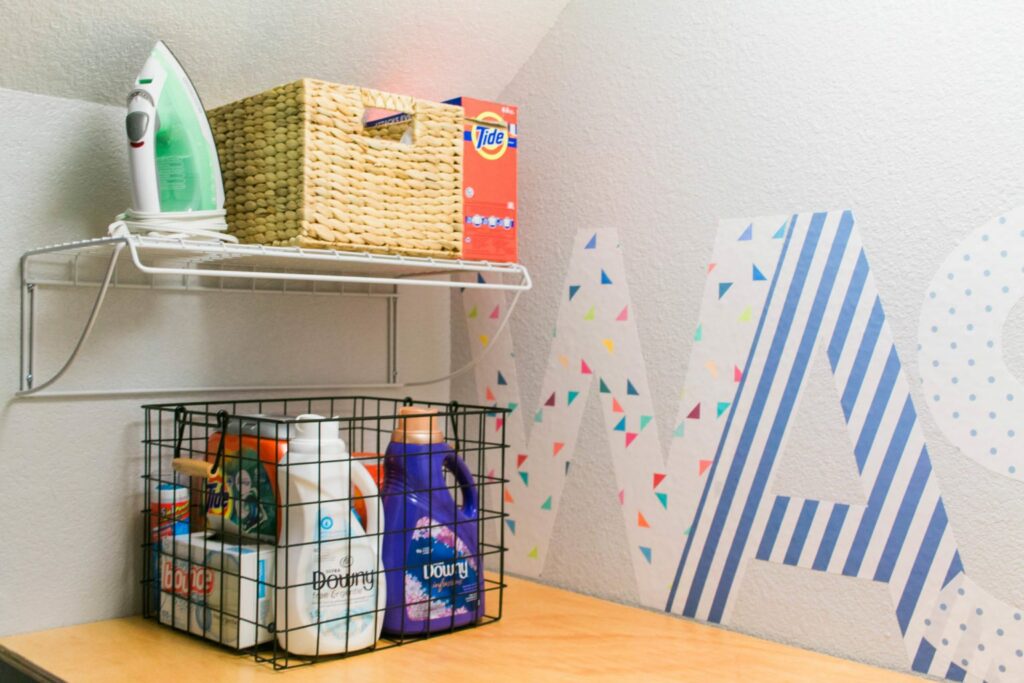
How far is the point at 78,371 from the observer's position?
59.9 inches

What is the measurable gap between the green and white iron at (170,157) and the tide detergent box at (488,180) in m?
0.40

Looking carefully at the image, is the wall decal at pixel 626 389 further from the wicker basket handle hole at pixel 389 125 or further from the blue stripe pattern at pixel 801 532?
the wicker basket handle hole at pixel 389 125

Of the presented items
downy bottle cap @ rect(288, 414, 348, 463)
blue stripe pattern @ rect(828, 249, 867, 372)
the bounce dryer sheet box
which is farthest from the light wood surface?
blue stripe pattern @ rect(828, 249, 867, 372)

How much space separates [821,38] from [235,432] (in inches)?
41.3

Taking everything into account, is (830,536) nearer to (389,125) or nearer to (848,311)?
(848,311)

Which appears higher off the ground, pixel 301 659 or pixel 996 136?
pixel 996 136

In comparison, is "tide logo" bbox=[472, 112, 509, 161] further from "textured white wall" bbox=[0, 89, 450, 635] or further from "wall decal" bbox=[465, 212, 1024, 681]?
"textured white wall" bbox=[0, 89, 450, 635]

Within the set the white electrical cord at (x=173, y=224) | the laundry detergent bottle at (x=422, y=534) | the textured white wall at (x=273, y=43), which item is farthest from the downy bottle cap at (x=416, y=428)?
the textured white wall at (x=273, y=43)

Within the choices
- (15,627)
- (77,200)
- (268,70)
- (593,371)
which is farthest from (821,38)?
(15,627)

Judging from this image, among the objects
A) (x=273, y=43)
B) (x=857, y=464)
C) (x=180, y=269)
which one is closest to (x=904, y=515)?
(x=857, y=464)

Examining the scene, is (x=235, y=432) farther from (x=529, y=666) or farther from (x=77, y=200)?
(x=529, y=666)

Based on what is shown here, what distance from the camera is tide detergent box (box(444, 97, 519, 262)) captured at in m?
1.62

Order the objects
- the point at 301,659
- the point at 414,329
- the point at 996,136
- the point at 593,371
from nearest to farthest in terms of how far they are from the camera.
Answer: the point at 996,136 → the point at 301,659 → the point at 593,371 → the point at 414,329

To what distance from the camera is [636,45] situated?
1.69m
